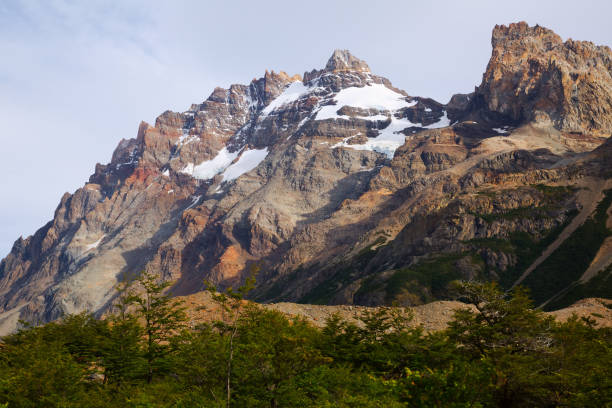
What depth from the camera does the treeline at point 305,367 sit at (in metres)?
23.5

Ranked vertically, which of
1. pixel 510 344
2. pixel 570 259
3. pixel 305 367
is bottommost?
pixel 510 344

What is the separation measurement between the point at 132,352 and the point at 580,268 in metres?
143

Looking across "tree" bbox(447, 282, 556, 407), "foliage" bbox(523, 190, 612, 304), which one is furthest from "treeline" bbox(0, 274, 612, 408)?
"foliage" bbox(523, 190, 612, 304)

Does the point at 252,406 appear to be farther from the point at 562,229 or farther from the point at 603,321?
the point at 562,229

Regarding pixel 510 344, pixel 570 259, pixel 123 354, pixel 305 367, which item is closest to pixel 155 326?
pixel 123 354

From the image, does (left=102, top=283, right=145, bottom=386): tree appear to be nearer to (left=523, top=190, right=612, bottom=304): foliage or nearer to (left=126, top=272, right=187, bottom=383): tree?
(left=126, top=272, right=187, bottom=383): tree

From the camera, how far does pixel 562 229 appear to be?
167375mm

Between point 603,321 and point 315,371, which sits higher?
point 315,371

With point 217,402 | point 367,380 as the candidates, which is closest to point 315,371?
point 367,380

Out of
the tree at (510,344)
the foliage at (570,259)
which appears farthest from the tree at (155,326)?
the foliage at (570,259)

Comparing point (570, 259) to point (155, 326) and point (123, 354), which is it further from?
point (123, 354)

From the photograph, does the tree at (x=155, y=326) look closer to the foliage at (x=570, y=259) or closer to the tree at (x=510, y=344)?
the tree at (x=510, y=344)

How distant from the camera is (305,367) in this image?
26.8m

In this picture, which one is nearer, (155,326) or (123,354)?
(123,354)
